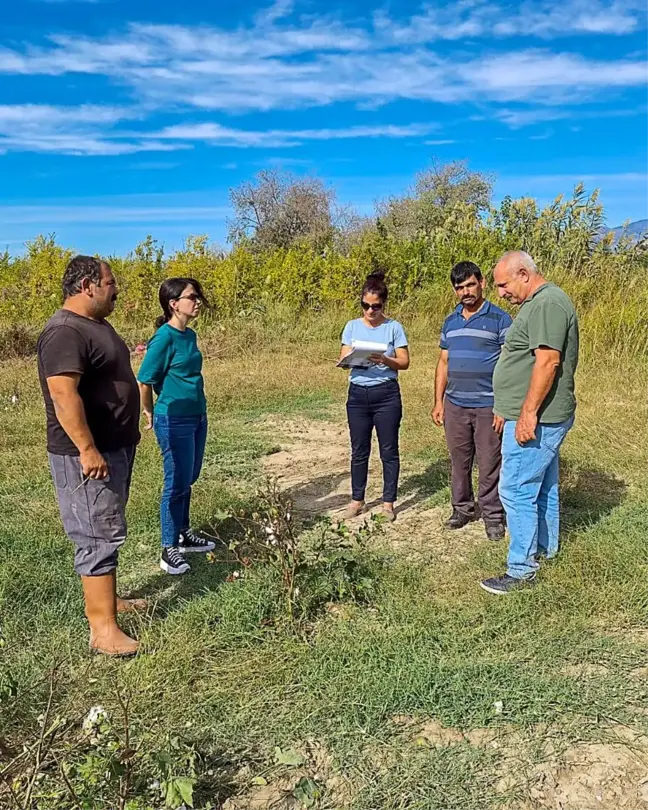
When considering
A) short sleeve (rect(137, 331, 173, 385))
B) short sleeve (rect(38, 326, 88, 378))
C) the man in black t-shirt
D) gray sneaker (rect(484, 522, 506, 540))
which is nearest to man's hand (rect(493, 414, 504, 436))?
gray sneaker (rect(484, 522, 506, 540))

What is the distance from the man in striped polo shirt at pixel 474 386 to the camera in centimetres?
426

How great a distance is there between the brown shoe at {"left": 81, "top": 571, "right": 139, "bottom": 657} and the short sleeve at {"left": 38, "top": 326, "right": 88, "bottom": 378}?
0.97 meters

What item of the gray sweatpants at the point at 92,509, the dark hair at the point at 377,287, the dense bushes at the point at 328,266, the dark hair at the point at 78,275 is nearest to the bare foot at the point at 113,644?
the gray sweatpants at the point at 92,509

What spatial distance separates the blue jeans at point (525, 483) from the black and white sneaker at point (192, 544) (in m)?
1.85

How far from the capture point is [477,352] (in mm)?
4273

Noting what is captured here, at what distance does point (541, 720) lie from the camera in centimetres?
253

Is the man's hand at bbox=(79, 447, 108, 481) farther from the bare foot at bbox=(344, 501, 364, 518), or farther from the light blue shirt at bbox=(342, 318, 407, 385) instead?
the bare foot at bbox=(344, 501, 364, 518)

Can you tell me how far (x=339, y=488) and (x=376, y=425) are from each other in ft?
3.39

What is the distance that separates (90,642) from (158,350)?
1.61 metres

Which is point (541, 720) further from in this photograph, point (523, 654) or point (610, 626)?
point (610, 626)

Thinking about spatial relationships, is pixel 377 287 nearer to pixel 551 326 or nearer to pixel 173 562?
pixel 551 326

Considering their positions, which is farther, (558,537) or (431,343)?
(431,343)

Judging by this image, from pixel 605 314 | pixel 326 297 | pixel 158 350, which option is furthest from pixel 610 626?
pixel 326 297

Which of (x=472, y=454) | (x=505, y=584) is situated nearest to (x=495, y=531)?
(x=472, y=454)
